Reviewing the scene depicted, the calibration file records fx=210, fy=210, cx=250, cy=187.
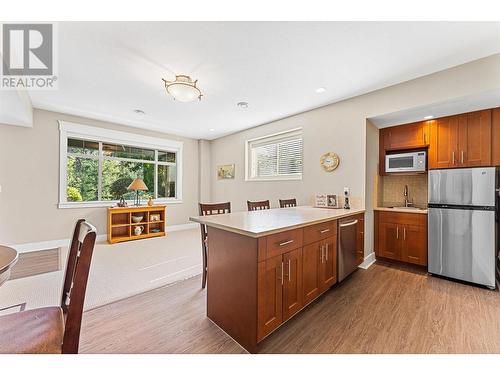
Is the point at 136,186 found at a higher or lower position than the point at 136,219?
higher

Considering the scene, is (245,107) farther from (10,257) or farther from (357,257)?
(10,257)

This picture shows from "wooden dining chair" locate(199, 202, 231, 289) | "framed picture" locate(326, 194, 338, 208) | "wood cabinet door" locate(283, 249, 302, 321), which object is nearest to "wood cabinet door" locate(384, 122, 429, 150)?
"framed picture" locate(326, 194, 338, 208)

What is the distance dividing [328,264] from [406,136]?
247cm

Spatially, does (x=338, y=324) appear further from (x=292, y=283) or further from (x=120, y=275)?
(x=120, y=275)

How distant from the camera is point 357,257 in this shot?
9.07 ft

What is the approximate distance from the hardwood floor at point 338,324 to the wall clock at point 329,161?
5.90 ft

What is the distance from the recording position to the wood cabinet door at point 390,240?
313 cm

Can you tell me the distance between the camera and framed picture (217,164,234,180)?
5602 mm

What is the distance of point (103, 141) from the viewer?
4.63 m

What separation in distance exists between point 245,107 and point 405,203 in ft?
10.4

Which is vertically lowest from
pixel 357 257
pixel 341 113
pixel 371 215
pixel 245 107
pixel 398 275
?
pixel 398 275

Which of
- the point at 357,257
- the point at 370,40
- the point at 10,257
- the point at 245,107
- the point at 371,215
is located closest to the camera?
the point at 10,257

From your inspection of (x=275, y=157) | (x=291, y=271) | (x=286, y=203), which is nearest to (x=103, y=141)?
(x=275, y=157)
